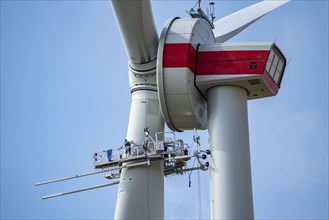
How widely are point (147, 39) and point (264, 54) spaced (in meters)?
7.41

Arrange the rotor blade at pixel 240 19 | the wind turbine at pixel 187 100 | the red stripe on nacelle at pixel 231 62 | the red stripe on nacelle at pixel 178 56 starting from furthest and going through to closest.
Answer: the rotor blade at pixel 240 19 < the red stripe on nacelle at pixel 231 62 < the red stripe on nacelle at pixel 178 56 < the wind turbine at pixel 187 100

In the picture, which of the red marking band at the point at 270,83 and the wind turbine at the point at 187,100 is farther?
the red marking band at the point at 270,83

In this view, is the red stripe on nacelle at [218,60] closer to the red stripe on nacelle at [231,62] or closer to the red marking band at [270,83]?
the red stripe on nacelle at [231,62]

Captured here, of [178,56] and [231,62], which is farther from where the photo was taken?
[231,62]

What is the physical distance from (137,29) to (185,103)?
5.45m

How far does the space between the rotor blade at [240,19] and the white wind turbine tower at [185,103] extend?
4210 millimetres

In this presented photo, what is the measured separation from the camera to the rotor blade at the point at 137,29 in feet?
119

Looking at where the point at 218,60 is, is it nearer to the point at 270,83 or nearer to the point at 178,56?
the point at 178,56

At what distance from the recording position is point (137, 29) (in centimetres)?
3744

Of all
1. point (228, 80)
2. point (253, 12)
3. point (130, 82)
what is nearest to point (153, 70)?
point (130, 82)

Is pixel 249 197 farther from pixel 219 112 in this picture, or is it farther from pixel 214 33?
pixel 214 33

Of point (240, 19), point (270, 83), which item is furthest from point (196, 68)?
point (240, 19)

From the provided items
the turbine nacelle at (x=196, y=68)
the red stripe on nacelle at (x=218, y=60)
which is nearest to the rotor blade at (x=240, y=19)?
the turbine nacelle at (x=196, y=68)

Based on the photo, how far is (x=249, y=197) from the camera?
35.0 m
